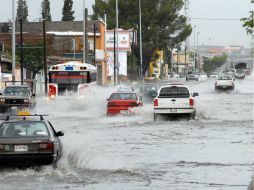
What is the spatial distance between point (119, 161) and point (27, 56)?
64.3 meters

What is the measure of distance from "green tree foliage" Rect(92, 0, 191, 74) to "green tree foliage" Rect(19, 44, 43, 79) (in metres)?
39.4

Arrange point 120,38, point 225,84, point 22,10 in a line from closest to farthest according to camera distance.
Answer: point 225,84, point 120,38, point 22,10

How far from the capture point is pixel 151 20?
4872 inches

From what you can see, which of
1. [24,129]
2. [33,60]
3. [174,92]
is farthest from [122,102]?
[33,60]

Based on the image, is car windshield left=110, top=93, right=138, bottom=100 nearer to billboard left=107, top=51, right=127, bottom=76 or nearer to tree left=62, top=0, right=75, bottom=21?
billboard left=107, top=51, right=127, bottom=76

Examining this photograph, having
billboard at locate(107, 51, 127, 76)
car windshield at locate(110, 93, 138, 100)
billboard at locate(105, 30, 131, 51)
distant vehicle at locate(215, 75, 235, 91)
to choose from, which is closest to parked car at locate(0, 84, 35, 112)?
car windshield at locate(110, 93, 138, 100)

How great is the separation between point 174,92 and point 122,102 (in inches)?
131

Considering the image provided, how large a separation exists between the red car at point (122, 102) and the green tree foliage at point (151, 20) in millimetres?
83696

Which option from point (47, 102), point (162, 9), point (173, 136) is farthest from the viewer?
point (162, 9)

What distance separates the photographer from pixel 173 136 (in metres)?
29.1

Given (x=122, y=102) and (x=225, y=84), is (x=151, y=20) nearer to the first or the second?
(x=225, y=84)

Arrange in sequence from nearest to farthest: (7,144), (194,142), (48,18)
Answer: (7,144), (194,142), (48,18)

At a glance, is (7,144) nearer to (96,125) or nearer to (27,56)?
(96,125)

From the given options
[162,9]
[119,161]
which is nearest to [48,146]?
[119,161]
